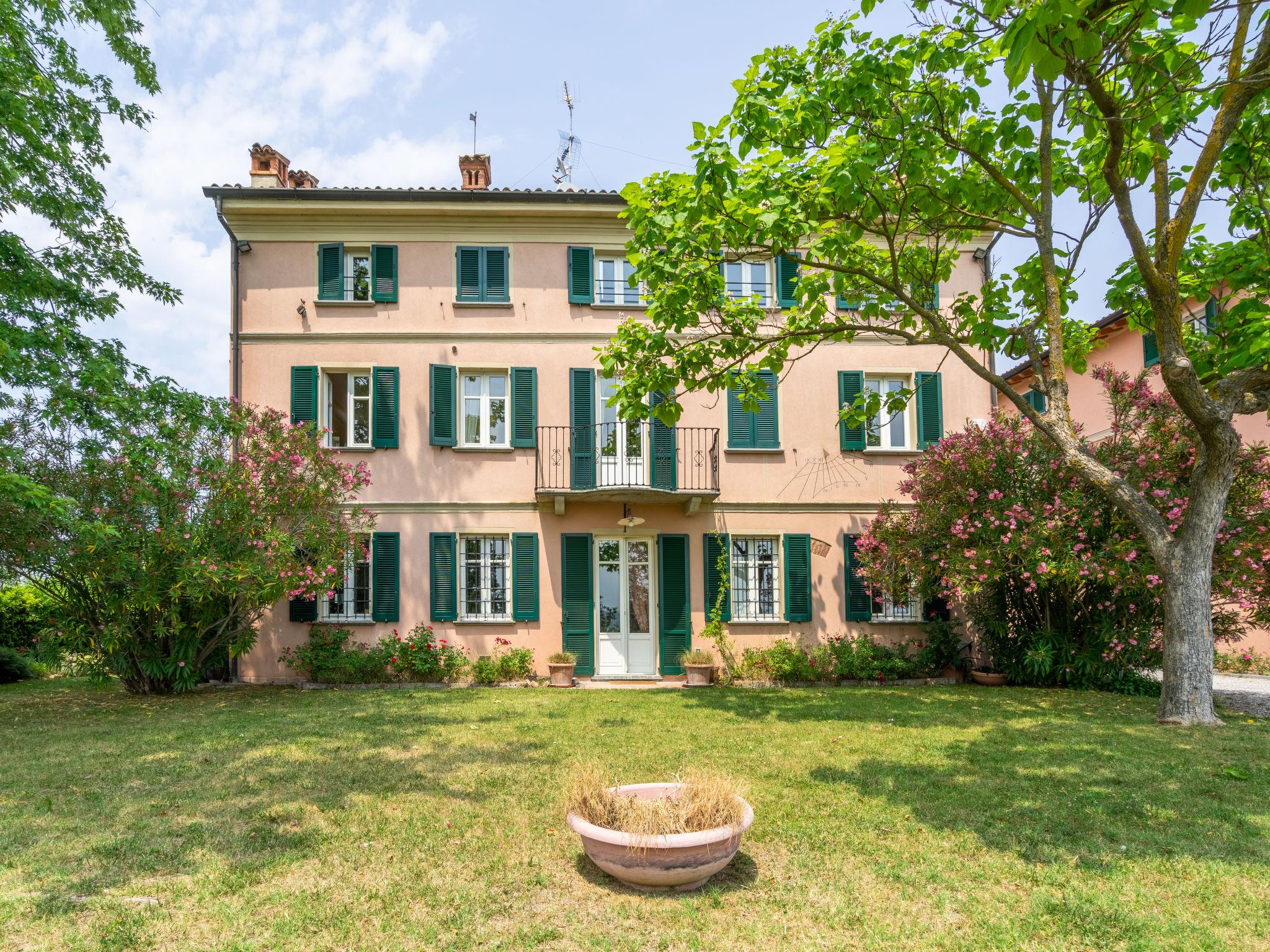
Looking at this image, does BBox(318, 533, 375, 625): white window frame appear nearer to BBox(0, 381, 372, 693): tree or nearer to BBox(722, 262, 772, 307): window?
BBox(0, 381, 372, 693): tree

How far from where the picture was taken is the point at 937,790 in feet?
20.0

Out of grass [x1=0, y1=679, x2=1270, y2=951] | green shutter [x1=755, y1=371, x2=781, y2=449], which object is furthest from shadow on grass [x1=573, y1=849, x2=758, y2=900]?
green shutter [x1=755, y1=371, x2=781, y2=449]

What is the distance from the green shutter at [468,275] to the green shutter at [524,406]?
153 centimetres

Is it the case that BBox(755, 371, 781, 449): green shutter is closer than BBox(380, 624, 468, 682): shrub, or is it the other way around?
BBox(380, 624, 468, 682): shrub

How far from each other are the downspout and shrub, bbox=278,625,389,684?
431cm

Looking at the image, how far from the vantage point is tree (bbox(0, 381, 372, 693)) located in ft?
33.7

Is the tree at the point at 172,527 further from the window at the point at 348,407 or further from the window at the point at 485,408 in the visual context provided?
the window at the point at 485,408

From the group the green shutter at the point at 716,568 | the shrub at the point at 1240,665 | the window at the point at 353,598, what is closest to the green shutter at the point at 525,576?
the window at the point at 353,598

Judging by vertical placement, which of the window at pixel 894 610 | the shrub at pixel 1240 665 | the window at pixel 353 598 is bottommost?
the shrub at pixel 1240 665

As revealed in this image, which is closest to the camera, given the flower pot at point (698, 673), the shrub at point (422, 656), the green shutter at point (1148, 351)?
the shrub at point (422, 656)

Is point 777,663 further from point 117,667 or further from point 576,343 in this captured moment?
point 117,667

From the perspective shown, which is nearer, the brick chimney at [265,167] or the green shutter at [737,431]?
the green shutter at [737,431]

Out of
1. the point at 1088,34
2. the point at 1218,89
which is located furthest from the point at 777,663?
the point at 1088,34

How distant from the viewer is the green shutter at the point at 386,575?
13.4 meters
